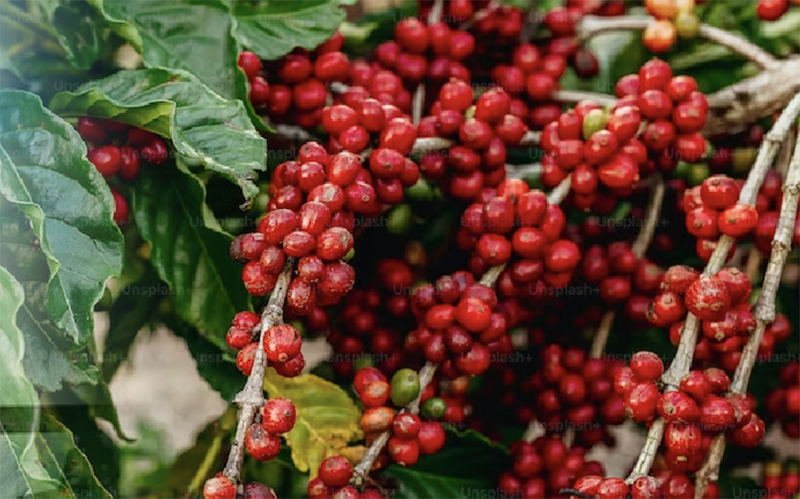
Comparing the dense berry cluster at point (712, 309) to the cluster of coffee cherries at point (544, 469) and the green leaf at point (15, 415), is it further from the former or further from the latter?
the green leaf at point (15, 415)

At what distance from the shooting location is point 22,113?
737mm

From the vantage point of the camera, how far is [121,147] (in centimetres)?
84

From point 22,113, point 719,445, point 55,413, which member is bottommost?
point 55,413

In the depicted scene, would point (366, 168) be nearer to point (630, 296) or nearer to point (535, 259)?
point (535, 259)

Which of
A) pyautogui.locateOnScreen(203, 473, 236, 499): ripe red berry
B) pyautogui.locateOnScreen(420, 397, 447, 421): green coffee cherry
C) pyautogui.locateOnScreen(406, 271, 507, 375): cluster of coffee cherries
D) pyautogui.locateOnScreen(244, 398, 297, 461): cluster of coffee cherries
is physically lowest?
pyautogui.locateOnScreen(420, 397, 447, 421): green coffee cherry

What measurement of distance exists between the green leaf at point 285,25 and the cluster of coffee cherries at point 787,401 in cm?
72

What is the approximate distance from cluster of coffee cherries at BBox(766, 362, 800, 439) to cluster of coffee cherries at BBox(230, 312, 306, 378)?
68 centimetres

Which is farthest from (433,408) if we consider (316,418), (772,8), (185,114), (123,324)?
(772,8)

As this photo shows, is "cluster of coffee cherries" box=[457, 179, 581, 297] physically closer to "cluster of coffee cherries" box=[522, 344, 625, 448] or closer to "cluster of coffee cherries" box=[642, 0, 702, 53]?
"cluster of coffee cherries" box=[522, 344, 625, 448]

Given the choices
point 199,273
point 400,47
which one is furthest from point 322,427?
point 400,47

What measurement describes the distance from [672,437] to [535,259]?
23cm

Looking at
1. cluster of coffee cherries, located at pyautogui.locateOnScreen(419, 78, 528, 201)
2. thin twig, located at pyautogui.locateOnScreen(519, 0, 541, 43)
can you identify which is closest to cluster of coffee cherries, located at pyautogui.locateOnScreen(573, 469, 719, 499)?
cluster of coffee cherries, located at pyautogui.locateOnScreen(419, 78, 528, 201)

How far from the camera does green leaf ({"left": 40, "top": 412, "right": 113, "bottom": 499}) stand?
0.74m

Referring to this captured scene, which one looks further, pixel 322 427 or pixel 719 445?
pixel 322 427
